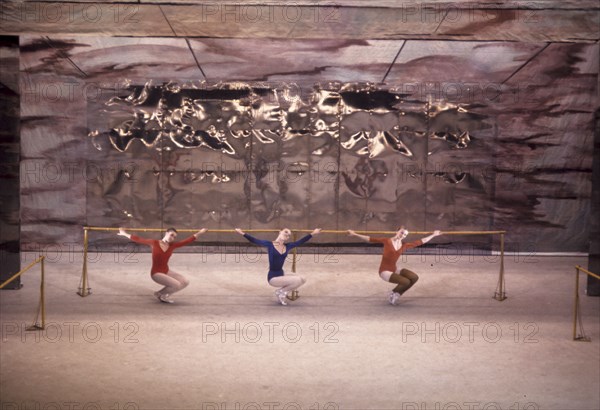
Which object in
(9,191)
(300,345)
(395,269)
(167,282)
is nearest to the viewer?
(300,345)

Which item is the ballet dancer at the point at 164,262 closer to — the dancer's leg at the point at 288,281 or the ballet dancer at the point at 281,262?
the ballet dancer at the point at 281,262

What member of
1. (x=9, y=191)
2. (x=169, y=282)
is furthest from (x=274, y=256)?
(x=9, y=191)

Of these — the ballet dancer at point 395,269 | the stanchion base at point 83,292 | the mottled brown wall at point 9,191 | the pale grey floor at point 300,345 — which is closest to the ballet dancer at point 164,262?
the pale grey floor at point 300,345

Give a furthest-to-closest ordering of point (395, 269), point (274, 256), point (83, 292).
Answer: point (83, 292), point (395, 269), point (274, 256)

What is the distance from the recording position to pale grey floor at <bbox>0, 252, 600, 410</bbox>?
7453mm

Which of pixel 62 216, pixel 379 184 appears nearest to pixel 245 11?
pixel 379 184

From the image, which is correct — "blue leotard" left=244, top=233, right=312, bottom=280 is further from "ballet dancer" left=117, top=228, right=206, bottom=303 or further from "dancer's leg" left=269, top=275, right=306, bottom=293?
"ballet dancer" left=117, top=228, right=206, bottom=303

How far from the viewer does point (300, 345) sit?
9.08 m

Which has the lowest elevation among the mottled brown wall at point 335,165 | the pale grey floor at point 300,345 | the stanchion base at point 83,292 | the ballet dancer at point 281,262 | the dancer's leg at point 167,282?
the pale grey floor at point 300,345

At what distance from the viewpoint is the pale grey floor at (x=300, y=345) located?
745 centimetres

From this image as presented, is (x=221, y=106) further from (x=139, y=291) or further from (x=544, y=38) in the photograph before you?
(x=544, y=38)

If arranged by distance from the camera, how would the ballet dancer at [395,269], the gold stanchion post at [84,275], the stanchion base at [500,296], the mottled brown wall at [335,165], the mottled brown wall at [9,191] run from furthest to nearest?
the mottled brown wall at [335,165], the mottled brown wall at [9,191], the stanchion base at [500,296], the gold stanchion post at [84,275], the ballet dancer at [395,269]

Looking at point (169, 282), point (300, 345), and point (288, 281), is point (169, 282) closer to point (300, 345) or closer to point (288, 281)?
point (288, 281)

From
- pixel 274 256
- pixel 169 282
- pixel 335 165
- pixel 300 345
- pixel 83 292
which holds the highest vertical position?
pixel 335 165
